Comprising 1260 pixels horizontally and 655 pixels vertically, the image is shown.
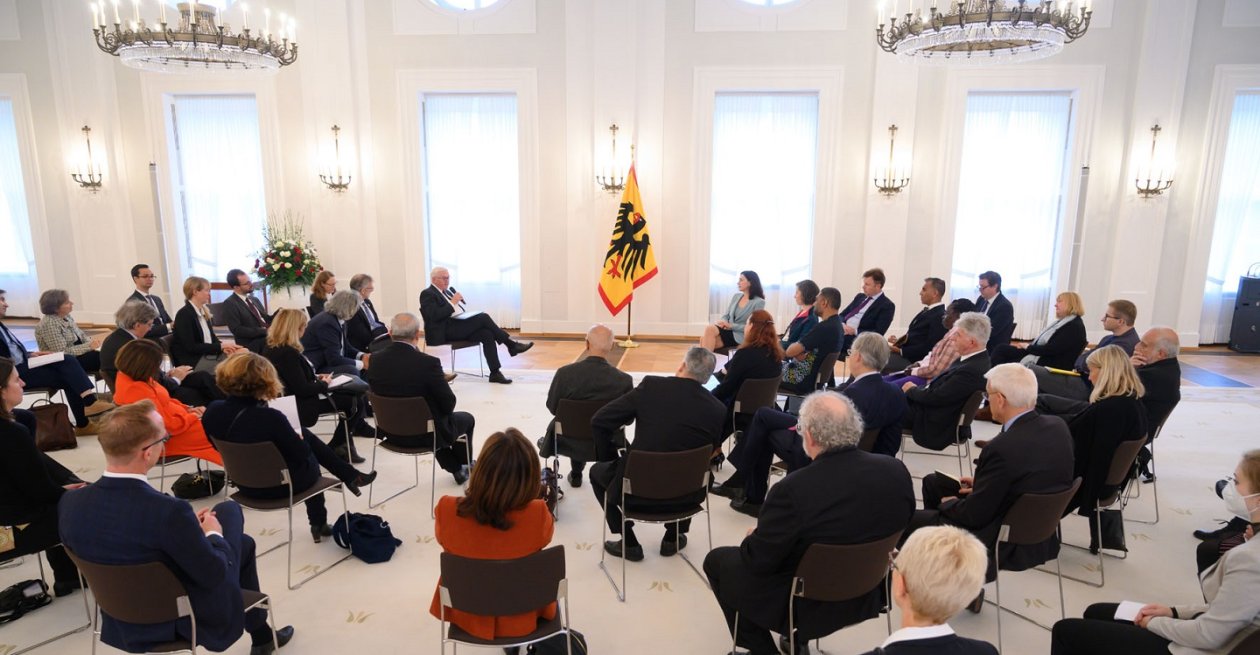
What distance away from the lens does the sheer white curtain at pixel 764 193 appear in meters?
9.63

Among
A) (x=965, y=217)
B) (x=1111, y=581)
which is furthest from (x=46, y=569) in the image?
(x=965, y=217)

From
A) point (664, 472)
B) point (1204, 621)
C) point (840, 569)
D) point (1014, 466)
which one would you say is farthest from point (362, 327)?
point (1204, 621)

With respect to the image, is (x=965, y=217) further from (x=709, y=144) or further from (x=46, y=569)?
(x=46, y=569)

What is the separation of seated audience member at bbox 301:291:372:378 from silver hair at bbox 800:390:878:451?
14.2ft

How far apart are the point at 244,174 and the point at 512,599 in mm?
9923

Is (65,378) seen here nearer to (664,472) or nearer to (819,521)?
(664,472)

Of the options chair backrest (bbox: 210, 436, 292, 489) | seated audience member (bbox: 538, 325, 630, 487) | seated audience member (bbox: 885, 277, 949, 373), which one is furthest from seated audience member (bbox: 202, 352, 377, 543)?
seated audience member (bbox: 885, 277, 949, 373)

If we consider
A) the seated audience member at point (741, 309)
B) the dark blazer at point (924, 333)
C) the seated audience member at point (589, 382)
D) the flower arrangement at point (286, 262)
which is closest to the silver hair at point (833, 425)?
the seated audience member at point (589, 382)

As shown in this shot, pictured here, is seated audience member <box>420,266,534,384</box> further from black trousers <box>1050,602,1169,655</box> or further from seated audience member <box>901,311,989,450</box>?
black trousers <box>1050,602,1169,655</box>

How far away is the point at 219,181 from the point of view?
1036 cm

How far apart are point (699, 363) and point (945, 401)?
1914 mm

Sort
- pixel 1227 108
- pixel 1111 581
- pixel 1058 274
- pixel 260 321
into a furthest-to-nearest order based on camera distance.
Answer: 1. pixel 1058 274
2. pixel 1227 108
3. pixel 260 321
4. pixel 1111 581

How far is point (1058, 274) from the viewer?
382 inches

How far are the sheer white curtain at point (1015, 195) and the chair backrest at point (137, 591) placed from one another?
972 centimetres
